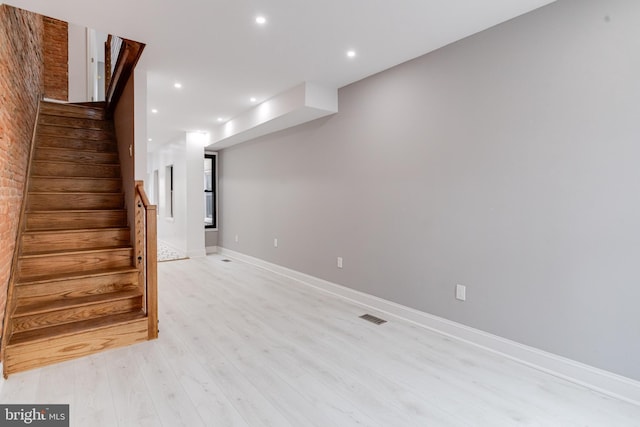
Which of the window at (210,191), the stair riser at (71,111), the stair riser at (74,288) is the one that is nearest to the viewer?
the stair riser at (74,288)

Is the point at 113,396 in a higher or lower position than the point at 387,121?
lower

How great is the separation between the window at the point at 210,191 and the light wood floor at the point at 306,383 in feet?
13.4

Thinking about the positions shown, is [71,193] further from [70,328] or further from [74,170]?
[70,328]

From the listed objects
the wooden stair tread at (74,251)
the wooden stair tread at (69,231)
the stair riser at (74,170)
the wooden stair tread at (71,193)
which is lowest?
the wooden stair tread at (74,251)

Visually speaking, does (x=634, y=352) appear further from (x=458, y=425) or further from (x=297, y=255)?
(x=297, y=255)

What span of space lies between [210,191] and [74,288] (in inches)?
175

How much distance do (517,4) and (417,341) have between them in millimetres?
2611

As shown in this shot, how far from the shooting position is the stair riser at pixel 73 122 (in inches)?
159

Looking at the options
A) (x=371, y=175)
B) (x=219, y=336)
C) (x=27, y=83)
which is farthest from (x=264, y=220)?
(x=27, y=83)

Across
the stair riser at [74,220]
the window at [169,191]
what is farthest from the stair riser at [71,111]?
the window at [169,191]

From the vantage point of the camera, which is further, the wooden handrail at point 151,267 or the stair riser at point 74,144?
the stair riser at point 74,144

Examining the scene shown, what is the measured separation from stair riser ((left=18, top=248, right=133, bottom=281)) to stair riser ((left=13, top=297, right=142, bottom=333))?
1.38 feet

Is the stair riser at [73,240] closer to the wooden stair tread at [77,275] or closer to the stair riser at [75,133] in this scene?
the wooden stair tread at [77,275]

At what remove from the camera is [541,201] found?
7.54 feet
